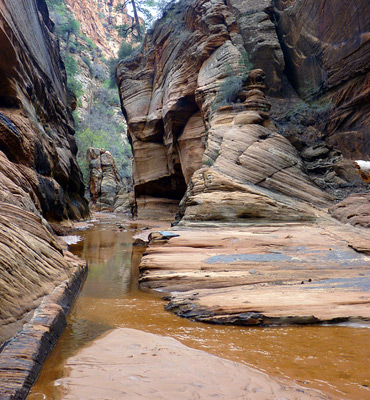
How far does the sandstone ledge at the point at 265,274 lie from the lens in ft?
10.6

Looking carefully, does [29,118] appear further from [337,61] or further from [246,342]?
[337,61]

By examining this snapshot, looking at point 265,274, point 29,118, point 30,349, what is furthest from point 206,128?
point 30,349

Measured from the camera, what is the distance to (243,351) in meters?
2.49

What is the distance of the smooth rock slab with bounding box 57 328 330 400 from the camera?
178 cm

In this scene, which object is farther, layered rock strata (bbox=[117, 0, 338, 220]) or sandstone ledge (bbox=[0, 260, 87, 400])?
layered rock strata (bbox=[117, 0, 338, 220])

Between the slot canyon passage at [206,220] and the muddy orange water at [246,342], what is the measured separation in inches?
0.9

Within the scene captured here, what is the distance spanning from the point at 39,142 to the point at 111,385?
10627mm

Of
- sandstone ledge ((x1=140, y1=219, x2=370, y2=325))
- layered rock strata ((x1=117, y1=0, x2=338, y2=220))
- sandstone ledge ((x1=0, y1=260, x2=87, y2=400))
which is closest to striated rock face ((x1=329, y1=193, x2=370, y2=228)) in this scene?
sandstone ledge ((x1=140, y1=219, x2=370, y2=325))

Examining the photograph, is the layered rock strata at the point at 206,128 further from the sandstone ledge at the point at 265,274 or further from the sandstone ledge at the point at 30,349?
the sandstone ledge at the point at 30,349

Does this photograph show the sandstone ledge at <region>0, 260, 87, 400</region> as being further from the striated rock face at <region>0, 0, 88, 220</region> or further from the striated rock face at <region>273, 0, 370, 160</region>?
the striated rock face at <region>273, 0, 370, 160</region>

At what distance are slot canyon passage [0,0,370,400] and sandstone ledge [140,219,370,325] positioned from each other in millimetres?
31

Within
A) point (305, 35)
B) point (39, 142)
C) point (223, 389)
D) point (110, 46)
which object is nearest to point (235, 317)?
point (223, 389)

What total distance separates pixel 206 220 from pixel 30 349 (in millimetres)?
6292

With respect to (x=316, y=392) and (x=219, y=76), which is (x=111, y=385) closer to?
(x=316, y=392)
